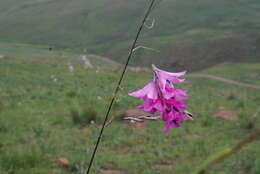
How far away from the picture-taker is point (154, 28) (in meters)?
57.7

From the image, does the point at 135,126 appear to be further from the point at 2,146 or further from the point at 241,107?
the point at 241,107

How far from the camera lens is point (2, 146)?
539cm

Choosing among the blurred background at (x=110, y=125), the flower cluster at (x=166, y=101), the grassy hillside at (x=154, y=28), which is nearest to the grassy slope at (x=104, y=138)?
the blurred background at (x=110, y=125)

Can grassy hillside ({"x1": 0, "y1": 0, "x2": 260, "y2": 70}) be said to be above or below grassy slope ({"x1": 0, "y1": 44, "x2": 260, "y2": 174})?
below

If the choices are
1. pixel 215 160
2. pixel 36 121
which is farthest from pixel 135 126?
pixel 215 160

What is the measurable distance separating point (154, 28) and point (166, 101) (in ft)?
188

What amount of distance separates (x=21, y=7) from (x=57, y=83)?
2464 inches

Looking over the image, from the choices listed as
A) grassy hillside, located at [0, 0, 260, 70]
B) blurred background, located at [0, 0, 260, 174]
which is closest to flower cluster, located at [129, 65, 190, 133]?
blurred background, located at [0, 0, 260, 174]

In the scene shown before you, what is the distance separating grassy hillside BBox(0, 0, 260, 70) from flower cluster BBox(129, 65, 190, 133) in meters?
38.0

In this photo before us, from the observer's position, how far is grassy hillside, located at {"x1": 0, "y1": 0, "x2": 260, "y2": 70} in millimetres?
43188

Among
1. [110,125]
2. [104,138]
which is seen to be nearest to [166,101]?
[104,138]

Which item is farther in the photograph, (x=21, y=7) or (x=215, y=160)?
(x=21, y=7)

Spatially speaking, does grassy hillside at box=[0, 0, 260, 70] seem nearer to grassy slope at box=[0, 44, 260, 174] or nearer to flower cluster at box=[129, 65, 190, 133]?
grassy slope at box=[0, 44, 260, 174]

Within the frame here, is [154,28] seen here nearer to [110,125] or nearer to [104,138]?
[110,125]
